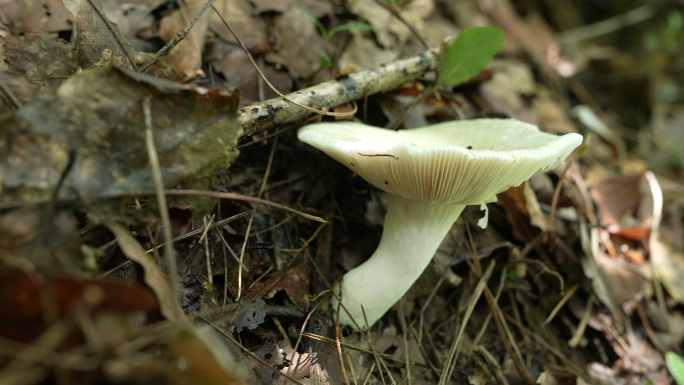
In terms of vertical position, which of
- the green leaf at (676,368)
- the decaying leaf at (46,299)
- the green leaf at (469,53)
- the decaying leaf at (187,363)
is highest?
the green leaf at (469,53)

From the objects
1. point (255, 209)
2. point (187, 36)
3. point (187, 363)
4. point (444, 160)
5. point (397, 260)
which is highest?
point (187, 36)

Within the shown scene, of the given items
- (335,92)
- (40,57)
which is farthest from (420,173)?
(40,57)

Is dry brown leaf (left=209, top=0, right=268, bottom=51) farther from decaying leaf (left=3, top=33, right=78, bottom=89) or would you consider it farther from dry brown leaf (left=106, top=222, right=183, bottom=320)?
dry brown leaf (left=106, top=222, right=183, bottom=320)

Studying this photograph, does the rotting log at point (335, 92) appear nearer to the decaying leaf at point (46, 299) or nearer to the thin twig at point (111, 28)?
the thin twig at point (111, 28)

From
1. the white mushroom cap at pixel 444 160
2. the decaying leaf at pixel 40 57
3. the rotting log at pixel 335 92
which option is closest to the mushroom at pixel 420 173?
the white mushroom cap at pixel 444 160

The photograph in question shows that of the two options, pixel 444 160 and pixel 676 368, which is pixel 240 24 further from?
pixel 676 368

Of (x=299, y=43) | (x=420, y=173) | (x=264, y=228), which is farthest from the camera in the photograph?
(x=299, y=43)

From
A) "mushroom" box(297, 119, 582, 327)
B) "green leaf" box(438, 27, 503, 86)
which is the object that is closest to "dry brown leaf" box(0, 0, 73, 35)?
"mushroom" box(297, 119, 582, 327)

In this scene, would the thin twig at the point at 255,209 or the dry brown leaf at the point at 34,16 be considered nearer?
the thin twig at the point at 255,209
